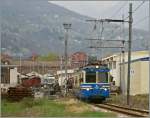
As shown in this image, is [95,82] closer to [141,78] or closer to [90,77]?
[90,77]

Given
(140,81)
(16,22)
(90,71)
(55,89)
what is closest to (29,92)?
(90,71)

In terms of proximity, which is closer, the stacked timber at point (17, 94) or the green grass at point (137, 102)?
the green grass at point (137, 102)

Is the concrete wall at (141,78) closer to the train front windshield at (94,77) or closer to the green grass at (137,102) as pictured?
the green grass at (137,102)

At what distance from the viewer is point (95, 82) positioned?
109 feet

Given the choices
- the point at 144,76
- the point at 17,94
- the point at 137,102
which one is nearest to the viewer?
the point at 17,94

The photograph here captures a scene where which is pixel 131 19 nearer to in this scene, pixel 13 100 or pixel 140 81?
pixel 13 100

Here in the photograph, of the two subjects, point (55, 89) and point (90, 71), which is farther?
point (55, 89)

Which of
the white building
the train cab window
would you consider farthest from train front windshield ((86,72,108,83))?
the white building

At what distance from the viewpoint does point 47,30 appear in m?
169

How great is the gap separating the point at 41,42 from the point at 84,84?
145 metres

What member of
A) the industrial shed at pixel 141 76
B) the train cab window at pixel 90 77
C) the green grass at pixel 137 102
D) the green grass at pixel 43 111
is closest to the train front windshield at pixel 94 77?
the train cab window at pixel 90 77

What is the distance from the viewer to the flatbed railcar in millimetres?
32969

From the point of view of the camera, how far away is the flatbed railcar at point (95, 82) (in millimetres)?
32969

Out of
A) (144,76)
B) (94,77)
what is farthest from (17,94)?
(144,76)
